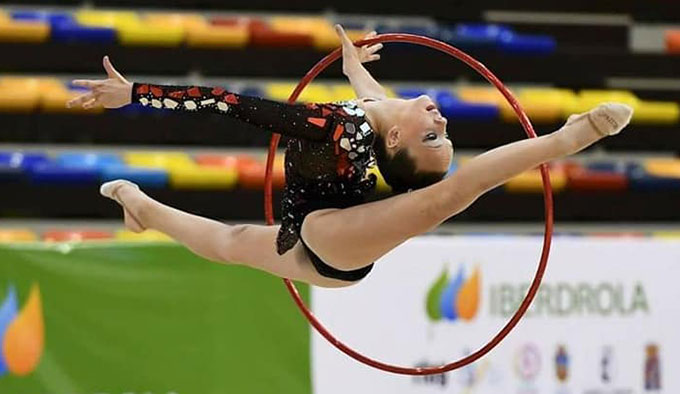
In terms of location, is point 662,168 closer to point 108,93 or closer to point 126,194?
point 126,194

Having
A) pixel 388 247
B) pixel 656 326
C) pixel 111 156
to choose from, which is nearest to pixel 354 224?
pixel 388 247

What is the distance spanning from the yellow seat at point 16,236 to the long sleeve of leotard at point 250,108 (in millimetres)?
2981

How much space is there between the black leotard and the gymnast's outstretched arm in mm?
364

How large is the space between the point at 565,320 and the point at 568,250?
1.03ft

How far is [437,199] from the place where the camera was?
308 centimetres

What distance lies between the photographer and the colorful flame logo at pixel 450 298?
4781 mm

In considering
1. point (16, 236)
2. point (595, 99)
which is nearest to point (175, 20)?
point (16, 236)

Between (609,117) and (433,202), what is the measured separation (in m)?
0.55

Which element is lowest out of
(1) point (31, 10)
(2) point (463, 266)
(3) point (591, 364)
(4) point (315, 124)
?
(3) point (591, 364)

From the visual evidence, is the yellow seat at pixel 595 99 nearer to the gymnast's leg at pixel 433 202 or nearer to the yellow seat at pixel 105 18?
the yellow seat at pixel 105 18

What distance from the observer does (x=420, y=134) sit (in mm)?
3309

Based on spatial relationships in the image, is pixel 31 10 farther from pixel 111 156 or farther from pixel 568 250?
pixel 568 250

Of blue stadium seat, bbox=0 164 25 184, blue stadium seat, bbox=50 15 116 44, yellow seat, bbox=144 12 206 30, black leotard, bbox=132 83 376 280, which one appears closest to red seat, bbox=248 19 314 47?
yellow seat, bbox=144 12 206 30

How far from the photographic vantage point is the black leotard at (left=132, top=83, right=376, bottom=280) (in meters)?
3.14
